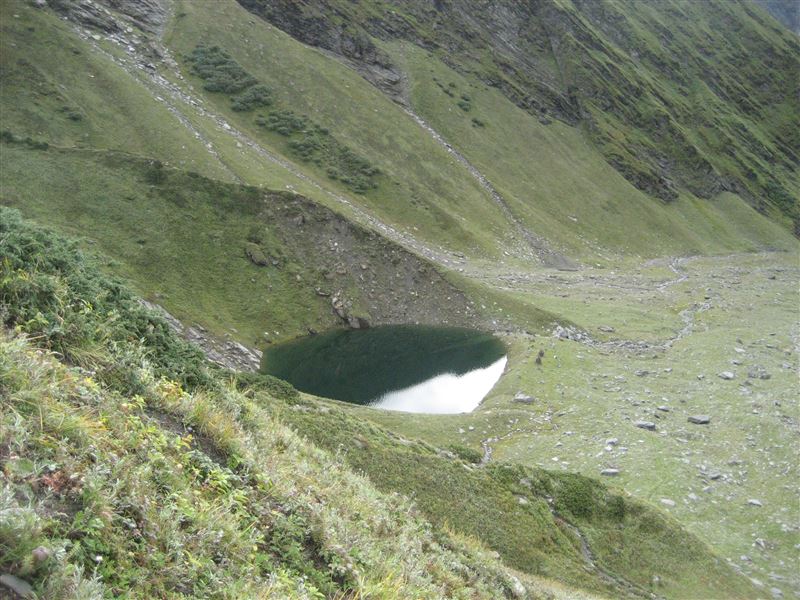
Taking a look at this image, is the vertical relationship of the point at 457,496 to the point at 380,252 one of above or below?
above

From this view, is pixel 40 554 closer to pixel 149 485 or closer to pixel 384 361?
pixel 149 485

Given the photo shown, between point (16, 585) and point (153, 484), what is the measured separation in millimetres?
2108

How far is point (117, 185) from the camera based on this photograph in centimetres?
5725

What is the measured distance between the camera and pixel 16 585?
415 cm

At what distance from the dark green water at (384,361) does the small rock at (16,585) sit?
39.3m

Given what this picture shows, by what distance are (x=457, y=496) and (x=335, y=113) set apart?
89.2 m

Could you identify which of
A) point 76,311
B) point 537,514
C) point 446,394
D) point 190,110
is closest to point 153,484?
point 76,311

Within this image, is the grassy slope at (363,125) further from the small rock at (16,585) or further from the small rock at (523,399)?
the small rock at (16,585)

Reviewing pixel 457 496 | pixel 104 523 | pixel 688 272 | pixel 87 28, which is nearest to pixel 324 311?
pixel 457 496

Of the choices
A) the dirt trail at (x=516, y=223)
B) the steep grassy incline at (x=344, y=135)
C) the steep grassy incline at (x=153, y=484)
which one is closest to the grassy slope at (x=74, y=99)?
the steep grassy incline at (x=344, y=135)

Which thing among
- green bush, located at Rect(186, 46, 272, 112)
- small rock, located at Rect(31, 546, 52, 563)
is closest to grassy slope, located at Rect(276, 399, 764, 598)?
small rock, located at Rect(31, 546, 52, 563)

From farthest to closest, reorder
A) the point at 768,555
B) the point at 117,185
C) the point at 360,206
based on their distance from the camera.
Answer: the point at 360,206
the point at 117,185
the point at 768,555

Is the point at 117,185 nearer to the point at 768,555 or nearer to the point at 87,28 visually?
the point at 87,28

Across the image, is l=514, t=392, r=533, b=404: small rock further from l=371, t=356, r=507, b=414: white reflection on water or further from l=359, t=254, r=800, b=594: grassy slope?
l=371, t=356, r=507, b=414: white reflection on water
